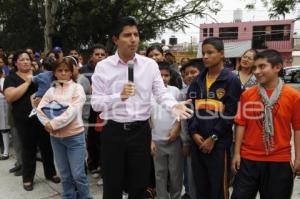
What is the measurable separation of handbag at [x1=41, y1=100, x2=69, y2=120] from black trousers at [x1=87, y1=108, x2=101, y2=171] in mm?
1018

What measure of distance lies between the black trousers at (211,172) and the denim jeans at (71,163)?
1247 millimetres

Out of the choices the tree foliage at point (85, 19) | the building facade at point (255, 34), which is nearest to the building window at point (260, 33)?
the building facade at point (255, 34)

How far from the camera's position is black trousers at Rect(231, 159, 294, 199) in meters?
2.96

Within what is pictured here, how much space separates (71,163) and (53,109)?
623 millimetres

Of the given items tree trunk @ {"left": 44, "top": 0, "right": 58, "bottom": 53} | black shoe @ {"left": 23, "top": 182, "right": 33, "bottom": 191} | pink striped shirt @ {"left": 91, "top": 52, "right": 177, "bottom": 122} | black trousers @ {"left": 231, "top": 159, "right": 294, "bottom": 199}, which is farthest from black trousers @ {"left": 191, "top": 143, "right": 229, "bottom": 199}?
tree trunk @ {"left": 44, "top": 0, "right": 58, "bottom": 53}

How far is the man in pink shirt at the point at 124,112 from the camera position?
2.78 meters

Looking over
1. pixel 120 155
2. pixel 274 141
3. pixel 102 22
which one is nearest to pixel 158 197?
pixel 120 155

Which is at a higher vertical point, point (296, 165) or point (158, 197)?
point (296, 165)

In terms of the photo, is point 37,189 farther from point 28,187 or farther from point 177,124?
point 177,124

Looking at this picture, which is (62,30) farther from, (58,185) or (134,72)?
(134,72)

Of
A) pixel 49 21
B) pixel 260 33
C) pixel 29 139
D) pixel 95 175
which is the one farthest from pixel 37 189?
pixel 260 33

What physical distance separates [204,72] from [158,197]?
1.49 m

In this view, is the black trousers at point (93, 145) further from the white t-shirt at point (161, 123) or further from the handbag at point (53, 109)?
the white t-shirt at point (161, 123)

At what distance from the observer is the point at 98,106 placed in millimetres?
2801
